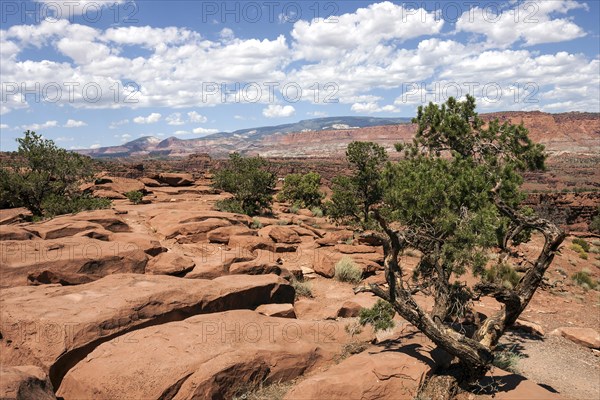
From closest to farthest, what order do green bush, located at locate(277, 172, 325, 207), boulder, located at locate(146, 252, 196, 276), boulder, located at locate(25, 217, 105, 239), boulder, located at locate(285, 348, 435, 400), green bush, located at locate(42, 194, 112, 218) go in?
Answer: boulder, located at locate(285, 348, 435, 400)
boulder, located at locate(146, 252, 196, 276)
boulder, located at locate(25, 217, 105, 239)
green bush, located at locate(42, 194, 112, 218)
green bush, located at locate(277, 172, 325, 207)

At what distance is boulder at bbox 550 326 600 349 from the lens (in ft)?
43.3

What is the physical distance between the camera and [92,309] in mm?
8328

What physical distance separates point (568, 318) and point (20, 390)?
1845 cm

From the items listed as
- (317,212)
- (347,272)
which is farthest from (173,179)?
(347,272)

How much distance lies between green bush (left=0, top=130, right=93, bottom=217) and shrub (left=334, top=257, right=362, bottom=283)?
649 inches

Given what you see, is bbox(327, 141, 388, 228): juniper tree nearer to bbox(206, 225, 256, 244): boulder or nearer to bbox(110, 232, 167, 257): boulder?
bbox(206, 225, 256, 244): boulder

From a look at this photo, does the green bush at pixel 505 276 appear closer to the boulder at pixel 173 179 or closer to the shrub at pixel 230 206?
the shrub at pixel 230 206

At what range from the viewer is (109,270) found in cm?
1177

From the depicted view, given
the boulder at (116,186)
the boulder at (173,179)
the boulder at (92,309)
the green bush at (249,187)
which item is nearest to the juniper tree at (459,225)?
the boulder at (92,309)

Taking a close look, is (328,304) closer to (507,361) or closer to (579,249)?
(507,361)

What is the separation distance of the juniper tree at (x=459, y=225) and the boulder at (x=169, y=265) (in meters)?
6.27

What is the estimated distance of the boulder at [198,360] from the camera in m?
6.67

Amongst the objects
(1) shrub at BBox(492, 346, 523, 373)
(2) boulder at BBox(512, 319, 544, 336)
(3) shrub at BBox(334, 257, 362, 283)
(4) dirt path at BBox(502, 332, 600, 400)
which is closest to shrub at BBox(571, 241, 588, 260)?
(2) boulder at BBox(512, 319, 544, 336)

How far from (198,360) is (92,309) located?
113 inches
